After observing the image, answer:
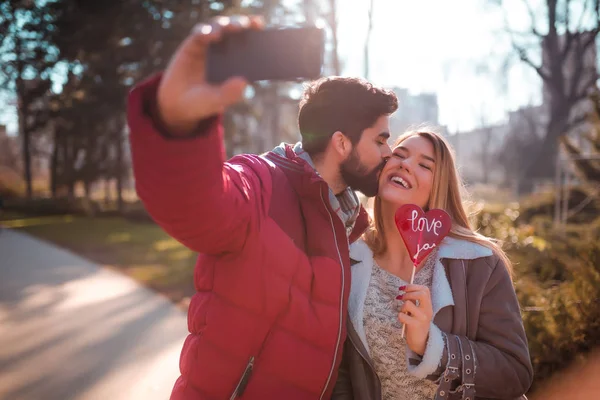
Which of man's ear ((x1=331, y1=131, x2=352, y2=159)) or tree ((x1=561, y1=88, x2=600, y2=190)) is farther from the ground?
man's ear ((x1=331, y1=131, x2=352, y2=159))

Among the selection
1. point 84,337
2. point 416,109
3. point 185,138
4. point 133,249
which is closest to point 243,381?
point 185,138

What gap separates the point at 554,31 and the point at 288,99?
12.5m

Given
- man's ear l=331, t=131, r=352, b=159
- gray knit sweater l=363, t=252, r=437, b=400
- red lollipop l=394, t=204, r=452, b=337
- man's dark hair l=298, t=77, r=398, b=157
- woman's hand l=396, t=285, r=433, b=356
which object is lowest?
gray knit sweater l=363, t=252, r=437, b=400

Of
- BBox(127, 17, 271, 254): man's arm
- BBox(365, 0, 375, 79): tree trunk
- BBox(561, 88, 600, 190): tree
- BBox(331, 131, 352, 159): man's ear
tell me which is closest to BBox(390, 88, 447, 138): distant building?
BBox(365, 0, 375, 79): tree trunk

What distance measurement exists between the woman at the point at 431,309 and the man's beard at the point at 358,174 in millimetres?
261

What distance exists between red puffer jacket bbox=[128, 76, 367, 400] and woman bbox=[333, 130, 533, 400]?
1.36 feet

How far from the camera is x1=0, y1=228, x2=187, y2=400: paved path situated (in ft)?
16.6

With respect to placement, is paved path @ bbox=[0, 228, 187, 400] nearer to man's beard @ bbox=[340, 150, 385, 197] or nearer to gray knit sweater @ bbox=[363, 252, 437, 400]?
gray knit sweater @ bbox=[363, 252, 437, 400]

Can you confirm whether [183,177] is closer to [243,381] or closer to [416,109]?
[243,381]

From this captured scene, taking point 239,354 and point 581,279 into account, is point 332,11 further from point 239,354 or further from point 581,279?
point 239,354

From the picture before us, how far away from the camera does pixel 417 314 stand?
227 cm

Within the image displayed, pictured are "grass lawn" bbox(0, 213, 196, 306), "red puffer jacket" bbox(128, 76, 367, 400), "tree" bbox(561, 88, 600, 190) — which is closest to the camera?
"red puffer jacket" bbox(128, 76, 367, 400)

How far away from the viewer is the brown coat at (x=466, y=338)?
92.2 inches

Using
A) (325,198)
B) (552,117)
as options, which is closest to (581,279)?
(325,198)
